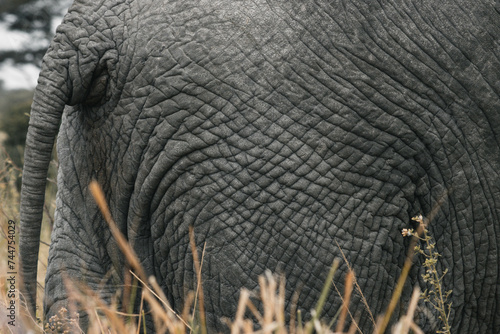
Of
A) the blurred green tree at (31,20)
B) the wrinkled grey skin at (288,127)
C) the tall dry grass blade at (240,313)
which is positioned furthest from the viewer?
the blurred green tree at (31,20)

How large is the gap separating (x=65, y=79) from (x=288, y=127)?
89 centimetres

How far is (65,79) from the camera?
274 cm

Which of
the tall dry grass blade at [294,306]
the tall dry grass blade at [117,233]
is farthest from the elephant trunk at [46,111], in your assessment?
the tall dry grass blade at [294,306]

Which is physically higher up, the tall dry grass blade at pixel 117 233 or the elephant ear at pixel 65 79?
the elephant ear at pixel 65 79

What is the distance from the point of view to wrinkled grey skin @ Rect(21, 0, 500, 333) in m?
2.60

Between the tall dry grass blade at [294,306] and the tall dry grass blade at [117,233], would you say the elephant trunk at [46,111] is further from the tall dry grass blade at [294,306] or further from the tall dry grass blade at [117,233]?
the tall dry grass blade at [294,306]

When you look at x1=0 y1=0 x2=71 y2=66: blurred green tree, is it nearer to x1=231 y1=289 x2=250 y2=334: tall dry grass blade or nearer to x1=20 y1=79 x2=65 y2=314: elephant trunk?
x1=20 y1=79 x2=65 y2=314: elephant trunk

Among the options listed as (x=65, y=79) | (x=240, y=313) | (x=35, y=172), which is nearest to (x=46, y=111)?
(x=65, y=79)

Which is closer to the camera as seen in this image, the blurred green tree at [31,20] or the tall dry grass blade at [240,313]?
the tall dry grass blade at [240,313]

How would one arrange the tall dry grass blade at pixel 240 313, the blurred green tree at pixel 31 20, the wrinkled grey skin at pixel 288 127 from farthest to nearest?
the blurred green tree at pixel 31 20 < the wrinkled grey skin at pixel 288 127 < the tall dry grass blade at pixel 240 313

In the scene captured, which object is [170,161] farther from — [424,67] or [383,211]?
[424,67]

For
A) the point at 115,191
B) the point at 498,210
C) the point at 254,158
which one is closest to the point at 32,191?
the point at 115,191

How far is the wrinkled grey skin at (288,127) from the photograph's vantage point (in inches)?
103

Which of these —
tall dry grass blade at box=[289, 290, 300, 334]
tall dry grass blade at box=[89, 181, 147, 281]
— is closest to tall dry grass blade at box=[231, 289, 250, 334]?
tall dry grass blade at box=[89, 181, 147, 281]
